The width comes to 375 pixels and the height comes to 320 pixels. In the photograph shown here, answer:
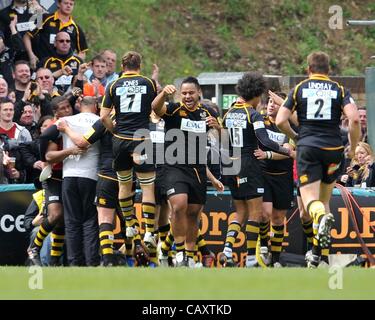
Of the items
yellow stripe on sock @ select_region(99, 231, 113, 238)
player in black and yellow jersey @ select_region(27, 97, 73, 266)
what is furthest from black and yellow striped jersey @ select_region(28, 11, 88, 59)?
yellow stripe on sock @ select_region(99, 231, 113, 238)

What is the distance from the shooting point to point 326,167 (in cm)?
1609

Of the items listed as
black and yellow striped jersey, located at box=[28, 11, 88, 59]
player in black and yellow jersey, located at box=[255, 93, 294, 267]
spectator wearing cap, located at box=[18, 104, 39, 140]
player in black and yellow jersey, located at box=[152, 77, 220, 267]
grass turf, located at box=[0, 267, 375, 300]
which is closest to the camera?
grass turf, located at box=[0, 267, 375, 300]

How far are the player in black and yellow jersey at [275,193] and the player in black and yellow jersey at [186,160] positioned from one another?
55.0 inches

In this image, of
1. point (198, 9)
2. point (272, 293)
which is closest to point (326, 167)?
point (272, 293)

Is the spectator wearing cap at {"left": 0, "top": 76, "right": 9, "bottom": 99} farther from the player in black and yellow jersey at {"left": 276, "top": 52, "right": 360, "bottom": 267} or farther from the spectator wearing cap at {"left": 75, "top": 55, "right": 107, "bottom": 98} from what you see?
the player in black and yellow jersey at {"left": 276, "top": 52, "right": 360, "bottom": 267}

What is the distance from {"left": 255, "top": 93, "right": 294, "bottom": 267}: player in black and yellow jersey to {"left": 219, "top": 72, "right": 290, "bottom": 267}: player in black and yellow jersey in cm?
40

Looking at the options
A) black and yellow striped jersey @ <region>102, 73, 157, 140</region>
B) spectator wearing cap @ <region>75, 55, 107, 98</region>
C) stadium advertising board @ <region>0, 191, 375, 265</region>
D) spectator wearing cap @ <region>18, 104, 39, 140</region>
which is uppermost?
black and yellow striped jersey @ <region>102, 73, 157, 140</region>

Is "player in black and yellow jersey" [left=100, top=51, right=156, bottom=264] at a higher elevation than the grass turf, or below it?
higher

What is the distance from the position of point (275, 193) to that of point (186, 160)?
6.04 feet

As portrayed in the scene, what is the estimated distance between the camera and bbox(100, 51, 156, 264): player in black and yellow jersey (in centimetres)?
1703

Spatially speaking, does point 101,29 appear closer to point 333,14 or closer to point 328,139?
point 333,14

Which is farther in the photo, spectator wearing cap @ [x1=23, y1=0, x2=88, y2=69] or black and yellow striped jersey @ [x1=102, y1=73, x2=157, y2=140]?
spectator wearing cap @ [x1=23, y1=0, x2=88, y2=69]

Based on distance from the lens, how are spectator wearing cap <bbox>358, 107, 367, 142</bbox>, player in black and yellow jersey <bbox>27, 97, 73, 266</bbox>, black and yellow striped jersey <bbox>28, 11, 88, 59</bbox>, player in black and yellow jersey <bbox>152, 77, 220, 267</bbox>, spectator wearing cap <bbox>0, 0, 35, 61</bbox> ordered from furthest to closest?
black and yellow striped jersey <bbox>28, 11, 88, 59</bbox> < spectator wearing cap <bbox>358, 107, 367, 142</bbox> < spectator wearing cap <bbox>0, 0, 35, 61</bbox> < player in black and yellow jersey <bbox>27, 97, 73, 266</bbox> < player in black and yellow jersey <bbox>152, 77, 220, 267</bbox>

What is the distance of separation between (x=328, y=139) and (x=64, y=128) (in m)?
3.60
